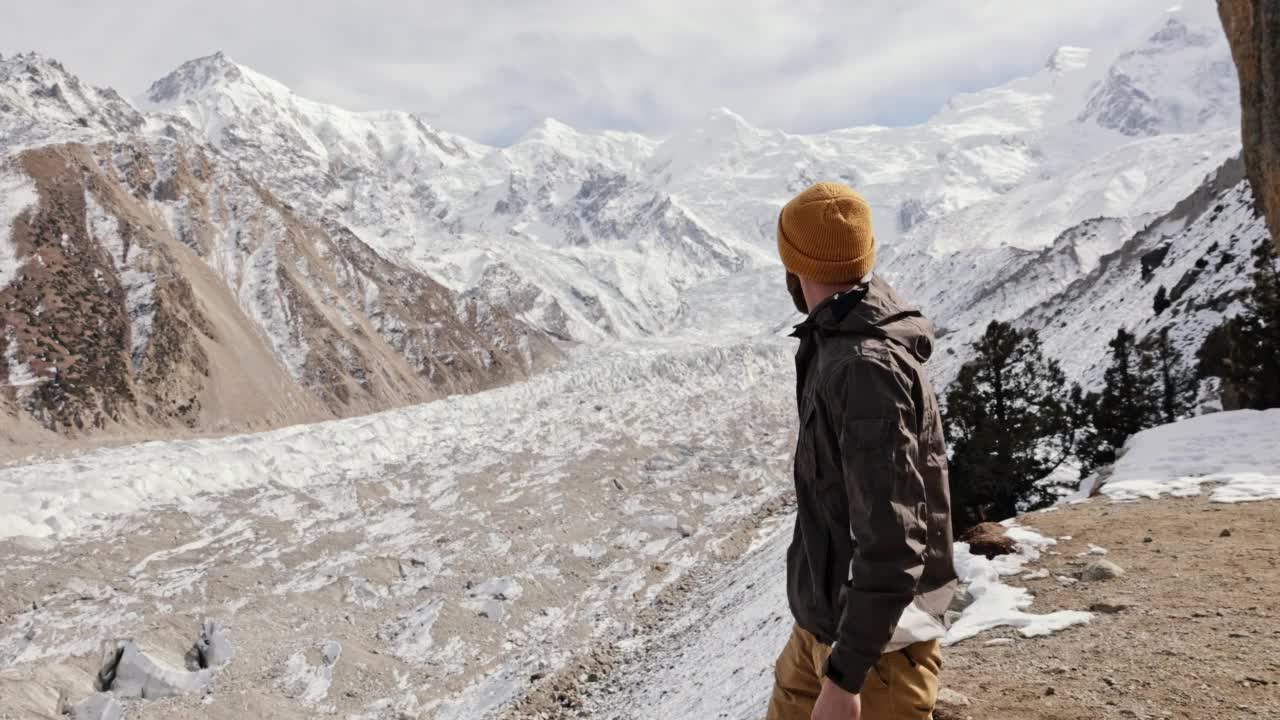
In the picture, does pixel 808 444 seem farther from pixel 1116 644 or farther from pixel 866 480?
pixel 1116 644

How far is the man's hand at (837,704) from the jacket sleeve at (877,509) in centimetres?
4

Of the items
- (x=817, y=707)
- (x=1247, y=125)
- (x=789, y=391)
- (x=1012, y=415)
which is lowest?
(x=789, y=391)

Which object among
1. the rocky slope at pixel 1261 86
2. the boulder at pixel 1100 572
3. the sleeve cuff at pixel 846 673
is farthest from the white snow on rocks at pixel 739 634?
the sleeve cuff at pixel 846 673

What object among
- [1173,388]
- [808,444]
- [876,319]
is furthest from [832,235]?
[1173,388]

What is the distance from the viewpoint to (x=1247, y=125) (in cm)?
805

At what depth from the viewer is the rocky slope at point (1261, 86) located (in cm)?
721

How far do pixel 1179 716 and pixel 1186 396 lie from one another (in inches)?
1180

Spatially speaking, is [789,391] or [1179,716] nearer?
[1179,716]

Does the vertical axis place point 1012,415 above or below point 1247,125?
below

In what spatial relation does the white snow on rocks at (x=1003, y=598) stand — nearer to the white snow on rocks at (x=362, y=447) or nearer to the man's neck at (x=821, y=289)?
the man's neck at (x=821, y=289)

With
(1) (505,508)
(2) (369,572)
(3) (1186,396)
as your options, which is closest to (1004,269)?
(3) (1186,396)

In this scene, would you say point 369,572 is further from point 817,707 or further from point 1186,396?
point 1186,396

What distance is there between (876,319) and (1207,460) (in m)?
14.4

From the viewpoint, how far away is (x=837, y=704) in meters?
2.53
